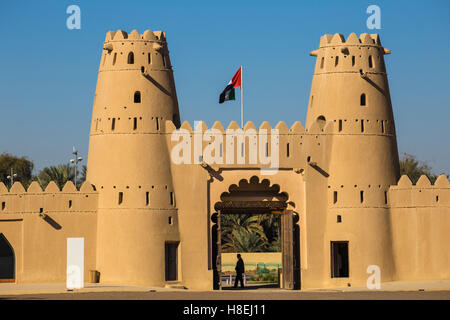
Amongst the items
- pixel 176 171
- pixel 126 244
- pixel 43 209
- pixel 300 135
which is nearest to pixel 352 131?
pixel 300 135

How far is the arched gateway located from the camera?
4078 cm

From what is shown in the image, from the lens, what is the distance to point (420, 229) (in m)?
40.7

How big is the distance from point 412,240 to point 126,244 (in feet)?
40.1

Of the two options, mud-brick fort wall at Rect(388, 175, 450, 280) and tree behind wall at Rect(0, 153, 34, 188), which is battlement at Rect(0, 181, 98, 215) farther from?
tree behind wall at Rect(0, 153, 34, 188)

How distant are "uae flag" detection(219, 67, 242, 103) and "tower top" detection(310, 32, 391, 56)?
13.2 ft

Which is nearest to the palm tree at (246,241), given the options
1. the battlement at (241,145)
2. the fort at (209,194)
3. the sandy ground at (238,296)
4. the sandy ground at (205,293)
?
the fort at (209,194)

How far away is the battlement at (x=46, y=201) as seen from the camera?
40.2 metres

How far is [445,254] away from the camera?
40531 mm

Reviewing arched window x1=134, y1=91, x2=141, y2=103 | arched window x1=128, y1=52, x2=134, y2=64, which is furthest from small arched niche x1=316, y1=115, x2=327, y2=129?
arched window x1=128, y1=52, x2=134, y2=64

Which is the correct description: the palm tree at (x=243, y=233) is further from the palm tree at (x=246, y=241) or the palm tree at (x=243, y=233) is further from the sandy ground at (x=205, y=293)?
the sandy ground at (x=205, y=293)

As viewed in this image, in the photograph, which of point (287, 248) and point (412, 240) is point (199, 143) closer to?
point (287, 248)

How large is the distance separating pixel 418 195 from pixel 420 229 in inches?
58.2

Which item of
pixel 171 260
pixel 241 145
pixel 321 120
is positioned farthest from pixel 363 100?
pixel 171 260

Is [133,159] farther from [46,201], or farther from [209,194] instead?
[46,201]
